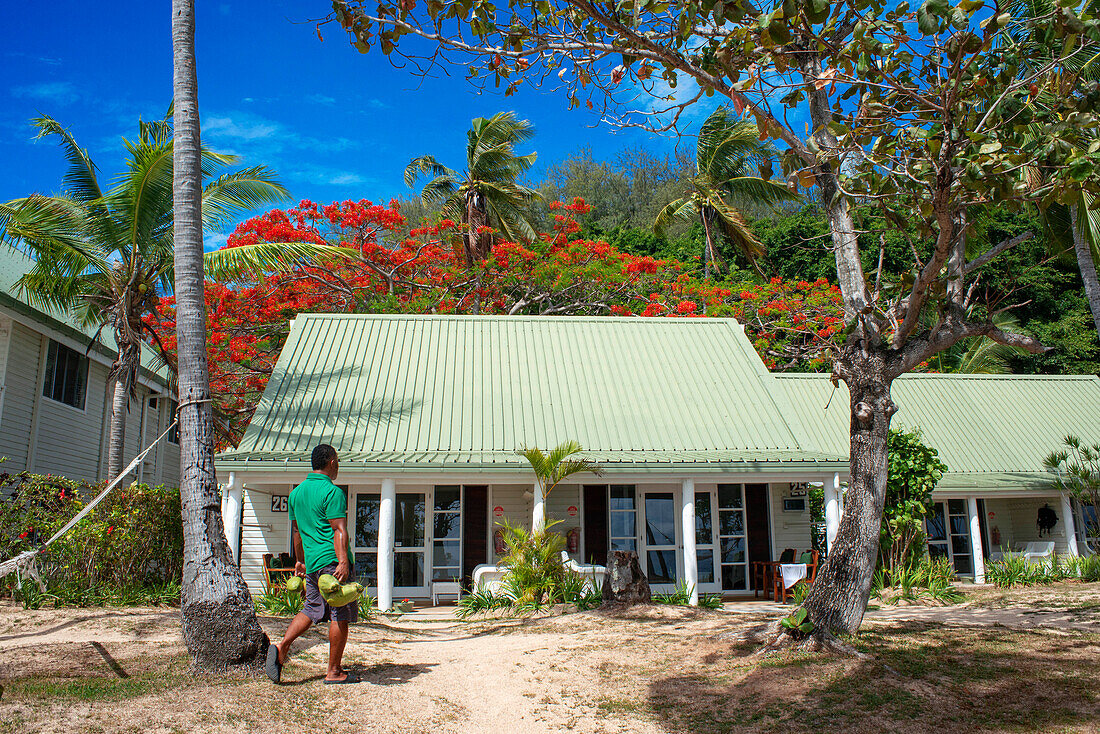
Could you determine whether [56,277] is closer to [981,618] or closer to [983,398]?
[981,618]

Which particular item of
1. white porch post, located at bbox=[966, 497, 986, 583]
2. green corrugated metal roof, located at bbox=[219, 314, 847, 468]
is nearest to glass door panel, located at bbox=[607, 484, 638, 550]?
green corrugated metal roof, located at bbox=[219, 314, 847, 468]

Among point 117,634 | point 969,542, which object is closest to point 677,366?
point 969,542

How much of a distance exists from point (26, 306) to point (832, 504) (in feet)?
49.8

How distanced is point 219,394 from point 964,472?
18.4m

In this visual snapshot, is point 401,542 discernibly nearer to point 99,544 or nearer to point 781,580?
point 99,544

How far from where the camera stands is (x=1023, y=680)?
6.54 metres

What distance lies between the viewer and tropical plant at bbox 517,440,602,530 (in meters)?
11.6

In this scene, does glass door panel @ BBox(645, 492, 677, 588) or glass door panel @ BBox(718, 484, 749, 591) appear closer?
glass door panel @ BBox(645, 492, 677, 588)

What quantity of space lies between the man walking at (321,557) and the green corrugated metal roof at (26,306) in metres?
11.0

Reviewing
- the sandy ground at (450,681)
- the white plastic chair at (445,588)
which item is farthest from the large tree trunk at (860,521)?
the white plastic chair at (445,588)

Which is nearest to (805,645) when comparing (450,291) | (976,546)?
(976,546)

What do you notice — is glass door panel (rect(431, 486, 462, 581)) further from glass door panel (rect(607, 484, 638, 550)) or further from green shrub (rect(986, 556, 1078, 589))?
green shrub (rect(986, 556, 1078, 589))

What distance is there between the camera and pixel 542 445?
43.1ft

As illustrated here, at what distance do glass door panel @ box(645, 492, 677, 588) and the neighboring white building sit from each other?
9192 mm
